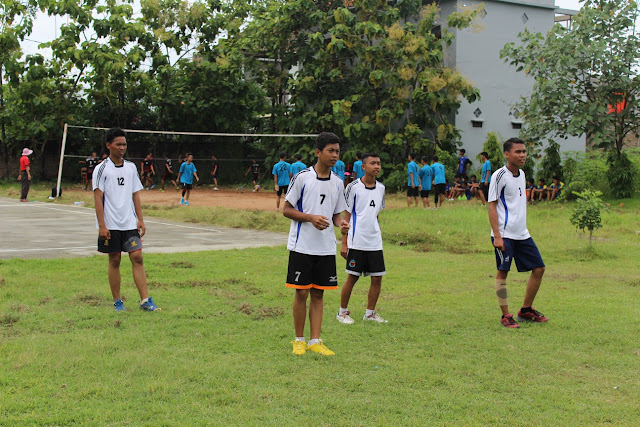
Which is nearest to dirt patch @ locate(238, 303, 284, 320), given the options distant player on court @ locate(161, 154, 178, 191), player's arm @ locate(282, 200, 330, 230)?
player's arm @ locate(282, 200, 330, 230)

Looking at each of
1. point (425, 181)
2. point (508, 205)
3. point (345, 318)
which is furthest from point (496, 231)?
point (425, 181)

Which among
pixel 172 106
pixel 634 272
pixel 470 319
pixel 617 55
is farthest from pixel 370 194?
pixel 172 106

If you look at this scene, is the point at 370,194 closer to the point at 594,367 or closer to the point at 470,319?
the point at 470,319

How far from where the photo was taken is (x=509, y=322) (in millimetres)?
6898

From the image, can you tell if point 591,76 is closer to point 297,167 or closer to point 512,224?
point 297,167

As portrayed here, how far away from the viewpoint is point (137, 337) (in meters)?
6.15

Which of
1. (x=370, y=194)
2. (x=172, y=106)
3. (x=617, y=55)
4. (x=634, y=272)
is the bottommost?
(x=634, y=272)

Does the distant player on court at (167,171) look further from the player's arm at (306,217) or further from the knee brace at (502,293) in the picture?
the player's arm at (306,217)

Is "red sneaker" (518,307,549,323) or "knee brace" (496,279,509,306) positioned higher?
"knee brace" (496,279,509,306)

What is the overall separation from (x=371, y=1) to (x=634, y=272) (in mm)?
20978

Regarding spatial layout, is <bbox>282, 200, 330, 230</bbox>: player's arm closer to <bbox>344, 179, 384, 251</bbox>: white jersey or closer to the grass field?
the grass field

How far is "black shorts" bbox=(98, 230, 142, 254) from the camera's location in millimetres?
7340

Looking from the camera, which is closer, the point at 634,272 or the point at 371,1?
the point at 634,272

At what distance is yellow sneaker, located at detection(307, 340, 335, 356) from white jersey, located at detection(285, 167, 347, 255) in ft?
2.55
